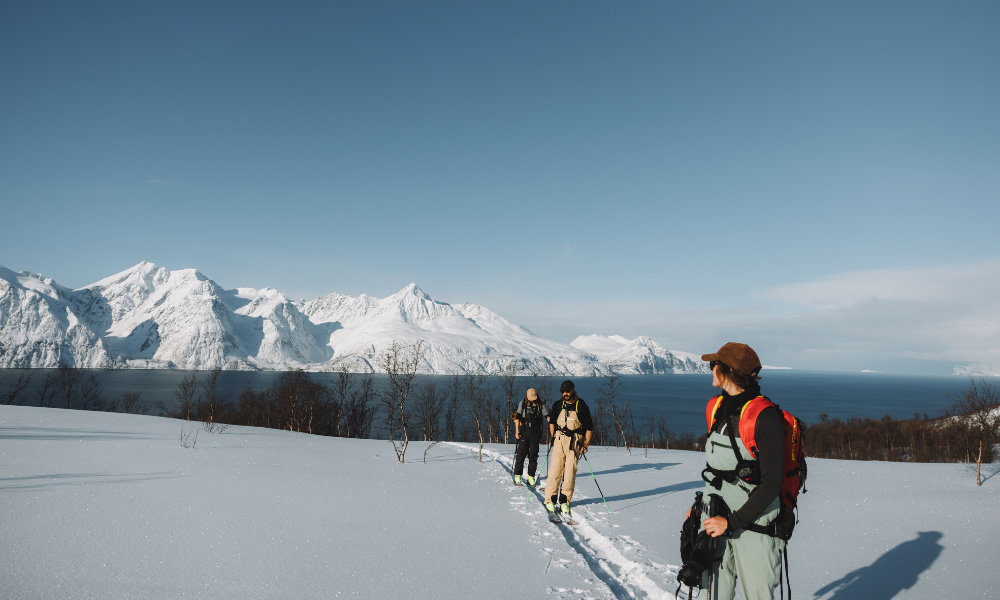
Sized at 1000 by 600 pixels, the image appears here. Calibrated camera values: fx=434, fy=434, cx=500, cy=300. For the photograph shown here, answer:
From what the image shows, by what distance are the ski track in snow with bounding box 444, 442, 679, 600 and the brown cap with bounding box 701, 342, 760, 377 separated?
252 cm

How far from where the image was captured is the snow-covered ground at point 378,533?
4016mm

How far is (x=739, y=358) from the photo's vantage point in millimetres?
3094

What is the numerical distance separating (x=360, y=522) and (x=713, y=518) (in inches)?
184

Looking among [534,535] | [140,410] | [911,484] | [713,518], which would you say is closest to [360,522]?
[534,535]

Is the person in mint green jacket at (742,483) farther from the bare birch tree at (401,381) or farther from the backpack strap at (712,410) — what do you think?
the bare birch tree at (401,381)

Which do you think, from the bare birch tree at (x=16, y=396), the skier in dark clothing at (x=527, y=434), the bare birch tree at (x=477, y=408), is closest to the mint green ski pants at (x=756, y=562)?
the skier in dark clothing at (x=527, y=434)

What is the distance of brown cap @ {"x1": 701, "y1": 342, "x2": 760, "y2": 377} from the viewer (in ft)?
10.0

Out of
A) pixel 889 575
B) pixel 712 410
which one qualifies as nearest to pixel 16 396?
pixel 712 410

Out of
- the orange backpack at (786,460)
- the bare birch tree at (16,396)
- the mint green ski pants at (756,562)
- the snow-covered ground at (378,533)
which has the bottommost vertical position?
the bare birch tree at (16,396)

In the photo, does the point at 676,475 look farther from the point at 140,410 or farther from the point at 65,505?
the point at 140,410

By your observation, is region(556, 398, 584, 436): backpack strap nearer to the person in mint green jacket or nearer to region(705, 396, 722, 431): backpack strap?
the person in mint green jacket

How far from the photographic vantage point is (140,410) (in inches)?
3191

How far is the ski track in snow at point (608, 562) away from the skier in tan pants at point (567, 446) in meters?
0.36

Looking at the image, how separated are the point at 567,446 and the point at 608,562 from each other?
206 centimetres
